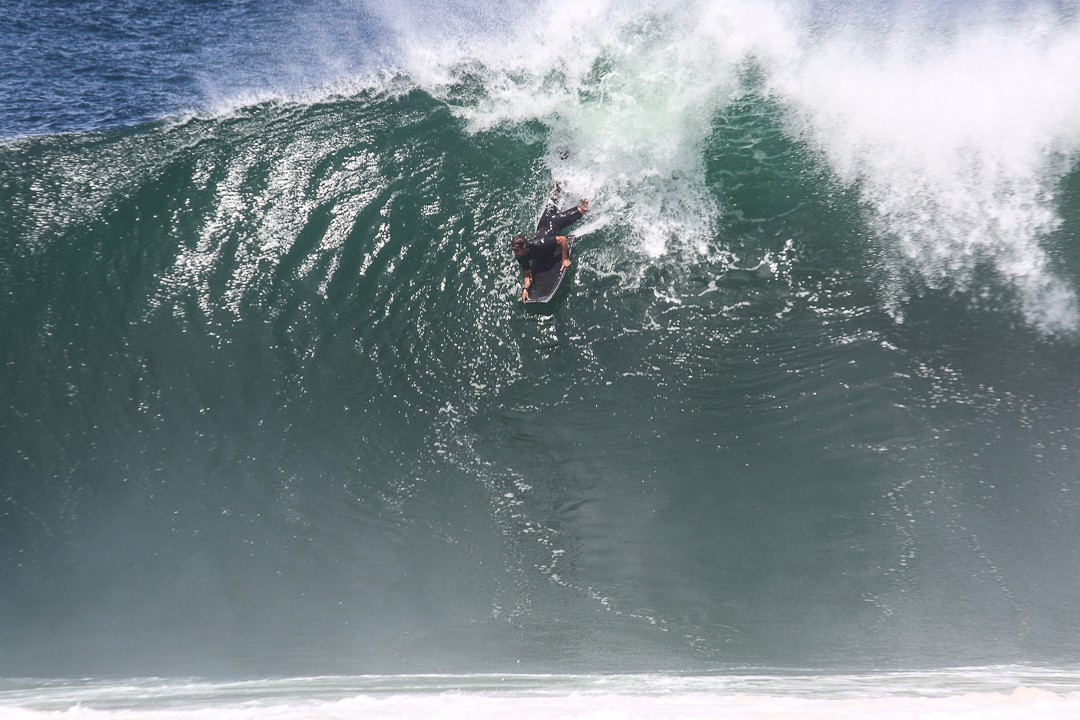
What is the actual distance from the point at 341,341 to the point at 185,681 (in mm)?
4721

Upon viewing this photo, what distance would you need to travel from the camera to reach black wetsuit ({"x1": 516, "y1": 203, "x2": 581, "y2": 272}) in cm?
941

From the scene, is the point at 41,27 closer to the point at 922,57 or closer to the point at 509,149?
the point at 509,149

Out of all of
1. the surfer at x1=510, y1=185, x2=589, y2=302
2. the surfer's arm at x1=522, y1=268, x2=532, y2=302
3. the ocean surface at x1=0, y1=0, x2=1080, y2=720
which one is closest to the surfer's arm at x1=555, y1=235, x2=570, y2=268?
the surfer at x1=510, y1=185, x2=589, y2=302

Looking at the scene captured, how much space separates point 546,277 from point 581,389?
5.66 ft

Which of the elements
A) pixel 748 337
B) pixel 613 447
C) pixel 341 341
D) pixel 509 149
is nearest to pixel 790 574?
pixel 613 447

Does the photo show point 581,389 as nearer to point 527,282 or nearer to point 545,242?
point 527,282

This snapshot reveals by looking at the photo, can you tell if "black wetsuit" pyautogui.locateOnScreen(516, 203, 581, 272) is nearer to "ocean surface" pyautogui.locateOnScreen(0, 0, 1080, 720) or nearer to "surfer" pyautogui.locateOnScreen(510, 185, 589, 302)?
"surfer" pyautogui.locateOnScreen(510, 185, 589, 302)

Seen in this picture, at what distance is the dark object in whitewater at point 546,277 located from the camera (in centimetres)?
952

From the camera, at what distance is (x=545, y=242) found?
9.43 metres

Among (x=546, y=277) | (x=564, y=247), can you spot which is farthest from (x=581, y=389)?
(x=564, y=247)

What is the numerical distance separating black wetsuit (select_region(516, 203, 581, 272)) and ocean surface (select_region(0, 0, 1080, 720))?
1.55 ft

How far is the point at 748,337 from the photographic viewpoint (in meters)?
9.21

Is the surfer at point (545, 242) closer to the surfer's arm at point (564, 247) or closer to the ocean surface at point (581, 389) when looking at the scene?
the surfer's arm at point (564, 247)

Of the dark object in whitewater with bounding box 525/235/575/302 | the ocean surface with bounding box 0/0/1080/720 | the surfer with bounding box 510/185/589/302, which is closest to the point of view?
the ocean surface with bounding box 0/0/1080/720
